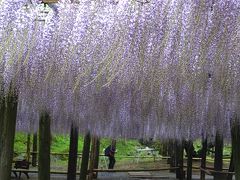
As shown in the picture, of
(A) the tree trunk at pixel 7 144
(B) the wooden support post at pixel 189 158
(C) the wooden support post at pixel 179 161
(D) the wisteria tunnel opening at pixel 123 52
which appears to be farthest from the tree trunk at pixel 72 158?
(A) the tree trunk at pixel 7 144

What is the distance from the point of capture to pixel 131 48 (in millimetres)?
2789

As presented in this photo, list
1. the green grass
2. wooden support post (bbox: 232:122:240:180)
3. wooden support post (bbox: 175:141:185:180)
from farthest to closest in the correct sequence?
the green grass → wooden support post (bbox: 175:141:185:180) → wooden support post (bbox: 232:122:240:180)

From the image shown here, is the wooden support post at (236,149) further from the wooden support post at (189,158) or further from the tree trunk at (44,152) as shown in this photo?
the wooden support post at (189,158)

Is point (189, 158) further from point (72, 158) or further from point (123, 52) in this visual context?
point (123, 52)

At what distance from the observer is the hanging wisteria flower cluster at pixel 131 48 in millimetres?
2545

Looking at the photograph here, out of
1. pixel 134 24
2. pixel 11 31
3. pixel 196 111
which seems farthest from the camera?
pixel 196 111

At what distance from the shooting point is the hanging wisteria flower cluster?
2.54 m

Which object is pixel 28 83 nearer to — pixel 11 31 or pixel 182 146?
pixel 11 31

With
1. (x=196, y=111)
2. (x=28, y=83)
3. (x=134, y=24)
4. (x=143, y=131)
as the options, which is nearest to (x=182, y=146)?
(x=143, y=131)

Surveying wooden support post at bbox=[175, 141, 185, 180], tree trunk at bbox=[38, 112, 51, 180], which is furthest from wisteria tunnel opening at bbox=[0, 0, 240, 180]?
wooden support post at bbox=[175, 141, 185, 180]

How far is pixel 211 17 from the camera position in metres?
2.49

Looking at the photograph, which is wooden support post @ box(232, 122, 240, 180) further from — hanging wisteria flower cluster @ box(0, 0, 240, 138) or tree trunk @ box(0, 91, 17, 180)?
tree trunk @ box(0, 91, 17, 180)

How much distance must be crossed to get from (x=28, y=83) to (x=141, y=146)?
533 inches

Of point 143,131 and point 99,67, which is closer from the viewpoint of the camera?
point 99,67
